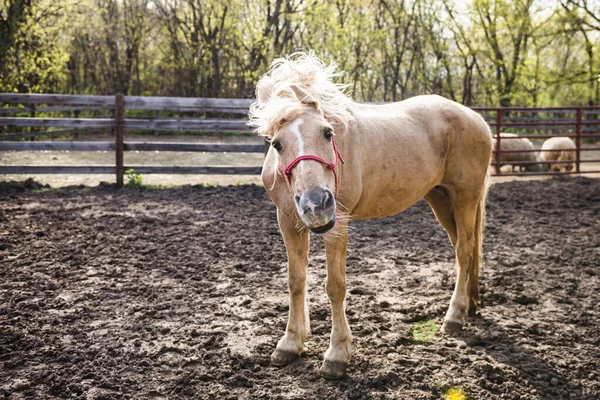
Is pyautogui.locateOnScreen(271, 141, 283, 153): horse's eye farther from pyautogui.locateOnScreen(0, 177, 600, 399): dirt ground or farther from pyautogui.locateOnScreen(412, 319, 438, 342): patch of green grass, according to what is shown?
pyautogui.locateOnScreen(412, 319, 438, 342): patch of green grass

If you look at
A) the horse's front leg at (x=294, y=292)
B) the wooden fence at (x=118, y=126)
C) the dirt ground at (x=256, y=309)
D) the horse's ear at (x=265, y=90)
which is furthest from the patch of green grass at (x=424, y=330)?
the wooden fence at (x=118, y=126)

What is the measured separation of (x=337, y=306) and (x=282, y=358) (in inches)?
18.2

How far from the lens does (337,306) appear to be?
309cm

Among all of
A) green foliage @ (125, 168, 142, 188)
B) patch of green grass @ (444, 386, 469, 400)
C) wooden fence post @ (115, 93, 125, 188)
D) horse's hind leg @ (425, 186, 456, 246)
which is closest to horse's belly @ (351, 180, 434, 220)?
horse's hind leg @ (425, 186, 456, 246)

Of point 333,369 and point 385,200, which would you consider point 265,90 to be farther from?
point 333,369

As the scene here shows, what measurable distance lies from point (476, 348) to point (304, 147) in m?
1.87

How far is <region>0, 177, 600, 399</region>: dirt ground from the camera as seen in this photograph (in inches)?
112

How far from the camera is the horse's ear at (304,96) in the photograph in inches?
106

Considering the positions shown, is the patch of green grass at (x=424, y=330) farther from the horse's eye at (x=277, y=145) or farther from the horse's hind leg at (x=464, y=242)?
the horse's eye at (x=277, y=145)

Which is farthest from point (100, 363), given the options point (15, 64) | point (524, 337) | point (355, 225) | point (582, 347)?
point (15, 64)

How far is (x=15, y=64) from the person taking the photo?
14.7m

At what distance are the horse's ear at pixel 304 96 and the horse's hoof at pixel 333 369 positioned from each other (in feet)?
4.82

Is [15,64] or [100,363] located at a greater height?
[15,64]

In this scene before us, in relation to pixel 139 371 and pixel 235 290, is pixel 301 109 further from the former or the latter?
pixel 235 290
